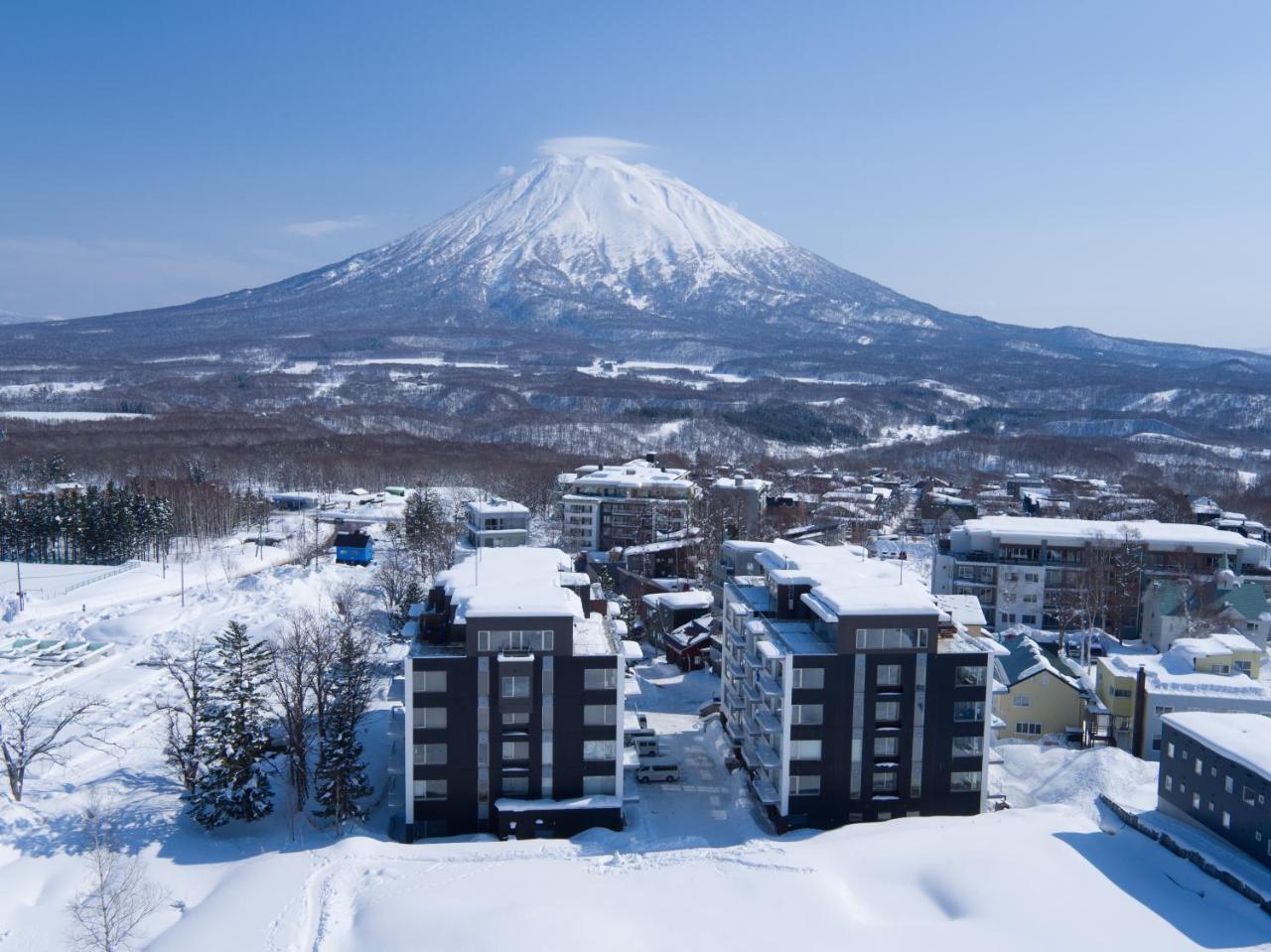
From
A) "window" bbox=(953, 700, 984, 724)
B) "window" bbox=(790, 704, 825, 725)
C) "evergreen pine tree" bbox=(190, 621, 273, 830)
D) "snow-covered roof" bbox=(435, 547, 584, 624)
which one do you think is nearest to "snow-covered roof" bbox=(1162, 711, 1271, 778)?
"window" bbox=(953, 700, 984, 724)

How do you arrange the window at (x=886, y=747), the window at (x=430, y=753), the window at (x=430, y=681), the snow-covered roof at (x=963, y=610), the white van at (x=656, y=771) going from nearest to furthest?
the window at (x=430, y=681)
the window at (x=430, y=753)
the window at (x=886, y=747)
the white van at (x=656, y=771)
the snow-covered roof at (x=963, y=610)

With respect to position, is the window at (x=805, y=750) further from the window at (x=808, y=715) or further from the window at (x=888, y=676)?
the window at (x=888, y=676)

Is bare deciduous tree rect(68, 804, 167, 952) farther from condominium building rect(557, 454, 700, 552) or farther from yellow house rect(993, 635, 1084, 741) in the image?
condominium building rect(557, 454, 700, 552)

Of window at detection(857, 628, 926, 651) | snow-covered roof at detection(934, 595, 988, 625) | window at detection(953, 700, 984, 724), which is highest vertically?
window at detection(857, 628, 926, 651)

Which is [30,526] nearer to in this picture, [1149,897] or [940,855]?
[940,855]

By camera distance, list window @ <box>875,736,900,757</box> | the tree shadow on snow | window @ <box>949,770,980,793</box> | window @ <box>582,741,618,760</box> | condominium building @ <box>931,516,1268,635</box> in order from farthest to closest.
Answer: condominium building @ <box>931,516,1268,635</box> → window @ <box>949,770,980,793</box> → window @ <box>875,736,900,757</box> → window @ <box>582,741,618,760</box> → the tree shadow on snow

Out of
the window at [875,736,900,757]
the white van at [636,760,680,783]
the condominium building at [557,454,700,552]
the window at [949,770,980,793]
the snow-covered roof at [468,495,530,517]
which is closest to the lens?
the window at [875,736,900,757]

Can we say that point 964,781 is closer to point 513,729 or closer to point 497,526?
point 513,729

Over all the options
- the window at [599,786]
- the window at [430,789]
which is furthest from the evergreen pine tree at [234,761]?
the window at [599,786]
